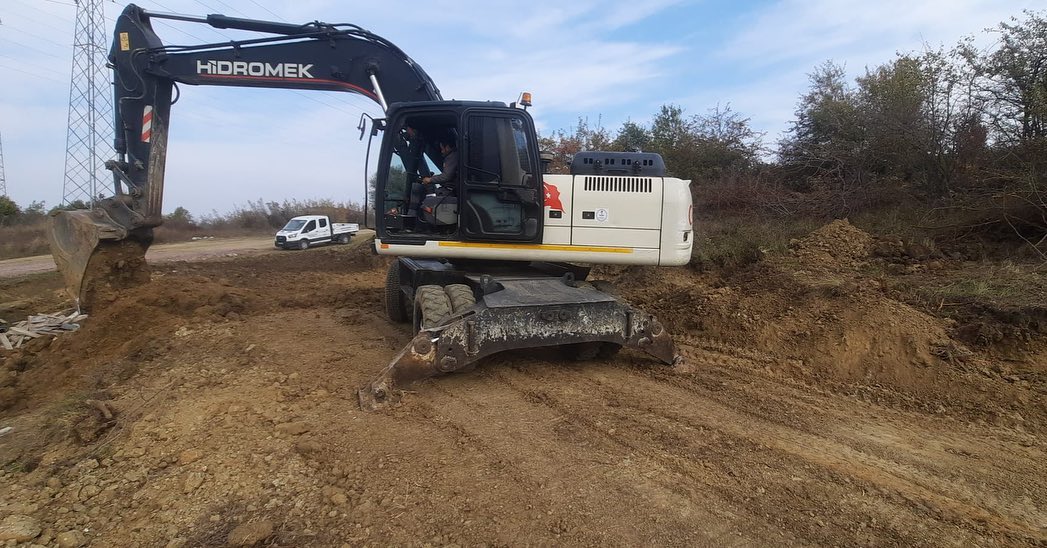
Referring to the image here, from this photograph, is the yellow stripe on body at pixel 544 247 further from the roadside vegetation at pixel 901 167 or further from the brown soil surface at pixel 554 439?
the roadside vegetation at pixel 901 167

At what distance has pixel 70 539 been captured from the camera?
8.76ft

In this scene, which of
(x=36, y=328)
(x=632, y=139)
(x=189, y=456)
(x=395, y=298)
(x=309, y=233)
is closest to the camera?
(x=189, y=456)

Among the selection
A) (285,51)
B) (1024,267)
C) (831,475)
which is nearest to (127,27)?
(285,51)

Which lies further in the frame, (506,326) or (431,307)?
(431,307)

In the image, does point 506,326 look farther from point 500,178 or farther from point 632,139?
point 632,139

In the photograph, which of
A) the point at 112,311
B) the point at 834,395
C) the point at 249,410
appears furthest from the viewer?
the point at 112,311

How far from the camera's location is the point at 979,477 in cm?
312

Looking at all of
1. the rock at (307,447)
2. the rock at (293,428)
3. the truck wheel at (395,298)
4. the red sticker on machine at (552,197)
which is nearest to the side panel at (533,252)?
the red sticker on machine at (552,197)

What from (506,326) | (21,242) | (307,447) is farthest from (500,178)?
(21,242)

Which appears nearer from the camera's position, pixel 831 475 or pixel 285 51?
pixel 831 475

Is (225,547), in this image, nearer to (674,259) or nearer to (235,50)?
(674,259)

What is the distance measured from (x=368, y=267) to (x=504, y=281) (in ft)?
37.0

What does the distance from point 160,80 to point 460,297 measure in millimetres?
5160

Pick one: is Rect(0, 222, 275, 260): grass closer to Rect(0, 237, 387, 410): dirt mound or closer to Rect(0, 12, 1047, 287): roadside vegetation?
Rect(0, 237, 387, 410): dirt mound
